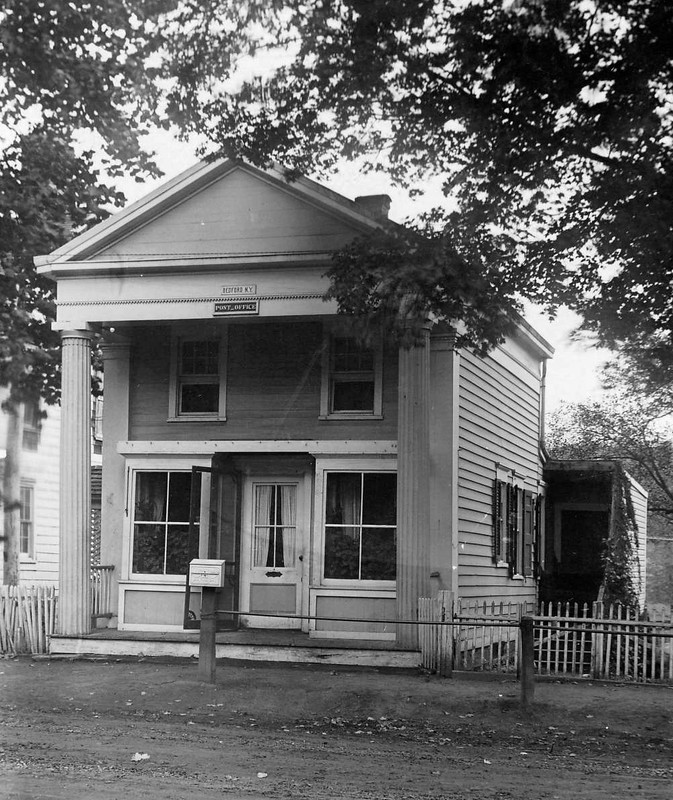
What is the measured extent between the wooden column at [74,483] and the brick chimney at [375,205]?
146cm

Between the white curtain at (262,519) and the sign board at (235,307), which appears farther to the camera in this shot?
the white curtain at (262,519)

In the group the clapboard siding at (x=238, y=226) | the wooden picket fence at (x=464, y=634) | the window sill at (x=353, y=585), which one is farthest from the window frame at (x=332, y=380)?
the window sill at (x=353, y=585)

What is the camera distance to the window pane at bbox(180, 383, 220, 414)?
314 inches

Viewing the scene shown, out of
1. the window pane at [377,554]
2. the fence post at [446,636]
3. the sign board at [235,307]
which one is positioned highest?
the sign board at [235,307]

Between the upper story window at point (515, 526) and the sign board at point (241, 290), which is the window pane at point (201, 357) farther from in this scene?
the upper story window at point (515, 526)

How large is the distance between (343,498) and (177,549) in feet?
5.41

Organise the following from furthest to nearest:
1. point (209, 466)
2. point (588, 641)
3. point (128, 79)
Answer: point (209, 466), point (588, 641), point (128, 79)

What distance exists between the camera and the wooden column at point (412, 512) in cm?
610

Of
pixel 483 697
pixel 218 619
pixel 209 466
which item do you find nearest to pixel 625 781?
pixel 483 697

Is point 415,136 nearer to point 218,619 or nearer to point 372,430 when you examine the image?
point 218,619

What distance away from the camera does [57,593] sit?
206 inches

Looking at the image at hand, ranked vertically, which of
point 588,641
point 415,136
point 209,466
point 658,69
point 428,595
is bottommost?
point 588,641

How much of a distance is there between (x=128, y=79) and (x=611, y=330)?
68.3 inches

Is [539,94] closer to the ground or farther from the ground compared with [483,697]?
farther from the ground
